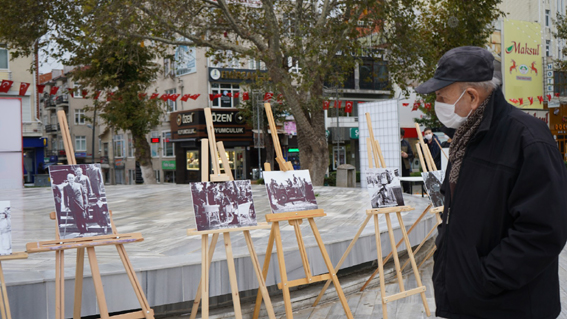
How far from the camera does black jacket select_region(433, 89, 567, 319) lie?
5.53 ft

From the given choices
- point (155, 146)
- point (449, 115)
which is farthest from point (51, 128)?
point (449, 115)

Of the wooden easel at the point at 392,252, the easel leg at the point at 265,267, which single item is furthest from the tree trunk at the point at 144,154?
the easel leg at the point at 265,267

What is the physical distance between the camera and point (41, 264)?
182 inches

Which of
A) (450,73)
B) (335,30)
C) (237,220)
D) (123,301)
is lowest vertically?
(123,301)

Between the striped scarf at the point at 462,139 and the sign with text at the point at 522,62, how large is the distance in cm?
2254

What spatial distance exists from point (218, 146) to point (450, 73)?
2197mm

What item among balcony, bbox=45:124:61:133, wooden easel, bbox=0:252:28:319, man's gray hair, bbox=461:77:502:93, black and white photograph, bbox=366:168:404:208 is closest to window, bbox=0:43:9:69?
balcony, bbox=45:124:61:133

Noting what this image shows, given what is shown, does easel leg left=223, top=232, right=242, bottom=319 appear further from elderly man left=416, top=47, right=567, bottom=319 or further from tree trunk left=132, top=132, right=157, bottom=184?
tree trunk left=132, top=132, right=157, bottom=184

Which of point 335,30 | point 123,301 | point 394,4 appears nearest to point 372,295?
point 123,301

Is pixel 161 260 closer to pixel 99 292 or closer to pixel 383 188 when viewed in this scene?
pixel 99 292

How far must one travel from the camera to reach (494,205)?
5.88 ft

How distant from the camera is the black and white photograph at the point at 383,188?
4.46 metres

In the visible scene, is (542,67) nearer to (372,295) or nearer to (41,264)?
(372,295)

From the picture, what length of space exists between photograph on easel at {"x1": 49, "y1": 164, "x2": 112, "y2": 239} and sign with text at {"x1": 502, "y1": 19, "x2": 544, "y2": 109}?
22149mm
